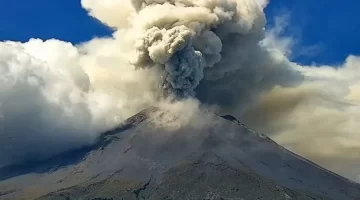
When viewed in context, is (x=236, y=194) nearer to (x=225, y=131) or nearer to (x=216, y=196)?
(x=216, y=196)

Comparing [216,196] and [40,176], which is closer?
[216,196]

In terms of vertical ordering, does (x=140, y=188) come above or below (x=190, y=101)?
below

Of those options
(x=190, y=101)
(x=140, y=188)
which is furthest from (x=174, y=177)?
(x=190, y=101)

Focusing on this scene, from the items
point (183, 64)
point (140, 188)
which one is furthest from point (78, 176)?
point (183, 64)

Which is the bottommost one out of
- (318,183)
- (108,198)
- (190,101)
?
(108,198)

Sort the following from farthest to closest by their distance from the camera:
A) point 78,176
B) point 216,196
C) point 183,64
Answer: point 78,176 < point 216,196 < point 183,64

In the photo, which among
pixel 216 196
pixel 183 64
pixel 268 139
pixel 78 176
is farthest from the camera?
pixel 268 139
